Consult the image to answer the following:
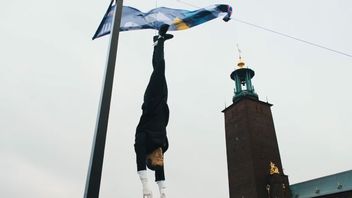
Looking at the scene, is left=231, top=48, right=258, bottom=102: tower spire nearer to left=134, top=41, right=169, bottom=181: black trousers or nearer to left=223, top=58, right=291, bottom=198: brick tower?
left=223, top=58, right=291, bottom=198: brick tower

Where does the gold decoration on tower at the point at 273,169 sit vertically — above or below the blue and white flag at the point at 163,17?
above

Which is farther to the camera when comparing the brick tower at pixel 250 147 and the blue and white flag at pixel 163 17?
the brick tower at pixel 250 147

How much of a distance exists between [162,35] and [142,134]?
5.65ft

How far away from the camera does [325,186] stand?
171 ft

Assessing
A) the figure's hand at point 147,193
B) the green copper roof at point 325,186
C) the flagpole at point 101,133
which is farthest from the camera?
the green copper roof at point 325,186

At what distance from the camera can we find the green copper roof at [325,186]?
49431 millimetres

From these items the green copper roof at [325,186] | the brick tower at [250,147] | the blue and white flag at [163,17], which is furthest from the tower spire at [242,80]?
the blue and white flag at [163,17]

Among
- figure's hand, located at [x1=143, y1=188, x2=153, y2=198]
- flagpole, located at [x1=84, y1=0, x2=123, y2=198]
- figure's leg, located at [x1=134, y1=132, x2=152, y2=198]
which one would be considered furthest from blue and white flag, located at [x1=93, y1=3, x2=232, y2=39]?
figure's hand, located at [x1=143, y1=188, x2=153, y2=198]

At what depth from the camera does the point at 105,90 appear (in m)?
4.44

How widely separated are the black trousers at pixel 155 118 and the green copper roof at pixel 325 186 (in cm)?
4907

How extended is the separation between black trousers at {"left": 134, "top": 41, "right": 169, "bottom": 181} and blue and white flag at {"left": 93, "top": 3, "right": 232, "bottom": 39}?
1.28 metres

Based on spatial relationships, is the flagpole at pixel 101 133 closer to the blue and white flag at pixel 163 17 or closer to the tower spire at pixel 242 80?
the blue and white flag at pixel 163 17

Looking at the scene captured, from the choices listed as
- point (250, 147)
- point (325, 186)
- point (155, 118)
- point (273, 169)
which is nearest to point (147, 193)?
point (155, 118)

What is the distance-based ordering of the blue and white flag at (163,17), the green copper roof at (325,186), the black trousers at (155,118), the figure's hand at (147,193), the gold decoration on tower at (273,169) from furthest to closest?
the green copper roof at (325,186), the gold decoration on tower at (273,169), the blue and white flag at (163,17), the black trousers at (155,118), the figure's hand at (147,193)
